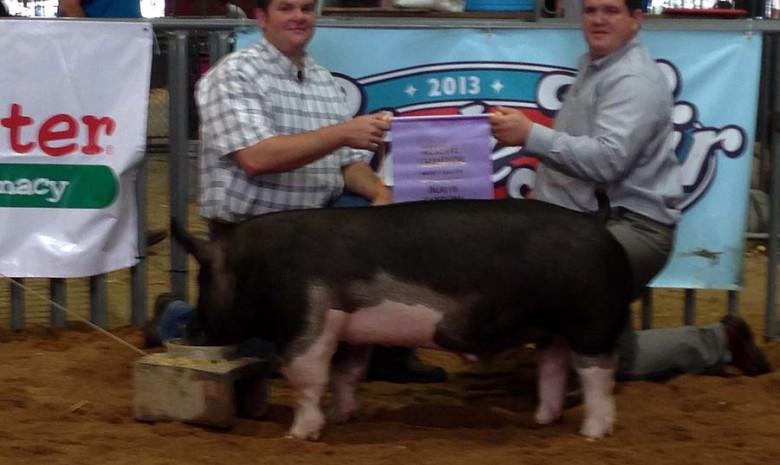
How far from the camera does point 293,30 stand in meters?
5.20

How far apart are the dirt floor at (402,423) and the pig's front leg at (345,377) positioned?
67 millimetres

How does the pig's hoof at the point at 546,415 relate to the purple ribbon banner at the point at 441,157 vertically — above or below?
below

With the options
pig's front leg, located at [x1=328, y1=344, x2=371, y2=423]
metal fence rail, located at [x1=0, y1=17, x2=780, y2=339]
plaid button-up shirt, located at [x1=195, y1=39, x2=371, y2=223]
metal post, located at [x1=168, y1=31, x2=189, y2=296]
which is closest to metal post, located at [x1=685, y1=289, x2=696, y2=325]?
metal fence rail, located at [x1=0, y1=17, x2=780, y2=339]

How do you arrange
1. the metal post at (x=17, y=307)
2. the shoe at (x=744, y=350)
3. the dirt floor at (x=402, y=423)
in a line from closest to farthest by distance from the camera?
1. the dirt floor at (x=402, y=423)
2. the shoe at (x=744, y=350)
3. the metal post at (x=17, y=307)

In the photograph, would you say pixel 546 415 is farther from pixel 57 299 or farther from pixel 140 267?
pixel 57 299

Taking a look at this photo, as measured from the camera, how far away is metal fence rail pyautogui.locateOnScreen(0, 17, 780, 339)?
241 inches

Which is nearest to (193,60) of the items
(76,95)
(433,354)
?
(76,95)

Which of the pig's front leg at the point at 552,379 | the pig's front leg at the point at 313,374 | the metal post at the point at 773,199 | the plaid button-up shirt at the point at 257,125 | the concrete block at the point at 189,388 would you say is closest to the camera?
the pig's front leg at the point at 313,374

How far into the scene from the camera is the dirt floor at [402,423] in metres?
4.44

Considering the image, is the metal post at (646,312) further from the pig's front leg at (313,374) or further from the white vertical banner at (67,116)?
the white vertical banner at (67,116)

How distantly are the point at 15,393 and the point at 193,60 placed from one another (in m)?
1.98

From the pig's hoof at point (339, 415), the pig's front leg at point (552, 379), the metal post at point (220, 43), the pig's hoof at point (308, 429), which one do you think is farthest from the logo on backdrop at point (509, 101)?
the pig's hoof at point (308, 429)

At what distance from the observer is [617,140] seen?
486 centimetres

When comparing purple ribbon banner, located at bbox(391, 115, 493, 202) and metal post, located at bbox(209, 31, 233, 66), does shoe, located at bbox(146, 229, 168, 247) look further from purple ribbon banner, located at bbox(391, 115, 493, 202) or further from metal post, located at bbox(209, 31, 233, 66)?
purple ribbon banner, located at bbox(391, 115, 493, 202)
